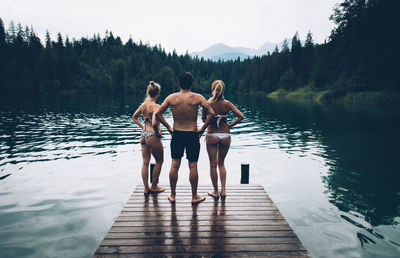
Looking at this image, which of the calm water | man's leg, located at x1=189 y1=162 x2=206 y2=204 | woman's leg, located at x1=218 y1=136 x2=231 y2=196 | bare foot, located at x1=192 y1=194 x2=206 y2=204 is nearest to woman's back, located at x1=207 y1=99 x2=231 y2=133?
woman's leg, located at x1=218 y1=136 x2=231 y2=196

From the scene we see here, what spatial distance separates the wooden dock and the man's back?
1939 mm

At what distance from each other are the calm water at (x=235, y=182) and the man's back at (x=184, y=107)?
12.4 ft

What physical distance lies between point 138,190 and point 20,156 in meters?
10.6

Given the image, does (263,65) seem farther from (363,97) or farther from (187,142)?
(187,142)

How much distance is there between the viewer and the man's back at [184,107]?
5.08 metres

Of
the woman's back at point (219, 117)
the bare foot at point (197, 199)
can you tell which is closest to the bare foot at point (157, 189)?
the bare foot at point (197, 199)

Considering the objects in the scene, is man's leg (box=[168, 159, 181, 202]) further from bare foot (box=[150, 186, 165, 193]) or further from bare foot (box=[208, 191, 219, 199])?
bare foot (box=[208, 191, 219, 199])

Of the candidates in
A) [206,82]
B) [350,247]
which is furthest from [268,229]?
[206,82]

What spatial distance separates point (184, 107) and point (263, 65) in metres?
119

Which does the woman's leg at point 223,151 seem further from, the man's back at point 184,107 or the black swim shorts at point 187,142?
the man's back at point 184,107

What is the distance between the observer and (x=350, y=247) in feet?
18.7

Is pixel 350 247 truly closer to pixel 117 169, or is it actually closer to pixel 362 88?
pixel 117 169

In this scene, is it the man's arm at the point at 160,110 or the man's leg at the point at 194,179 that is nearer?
the man's arm at the point at 160,110

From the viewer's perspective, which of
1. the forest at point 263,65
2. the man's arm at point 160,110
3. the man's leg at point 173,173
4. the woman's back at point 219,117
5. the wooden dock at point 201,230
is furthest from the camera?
the forest at point 263,65
